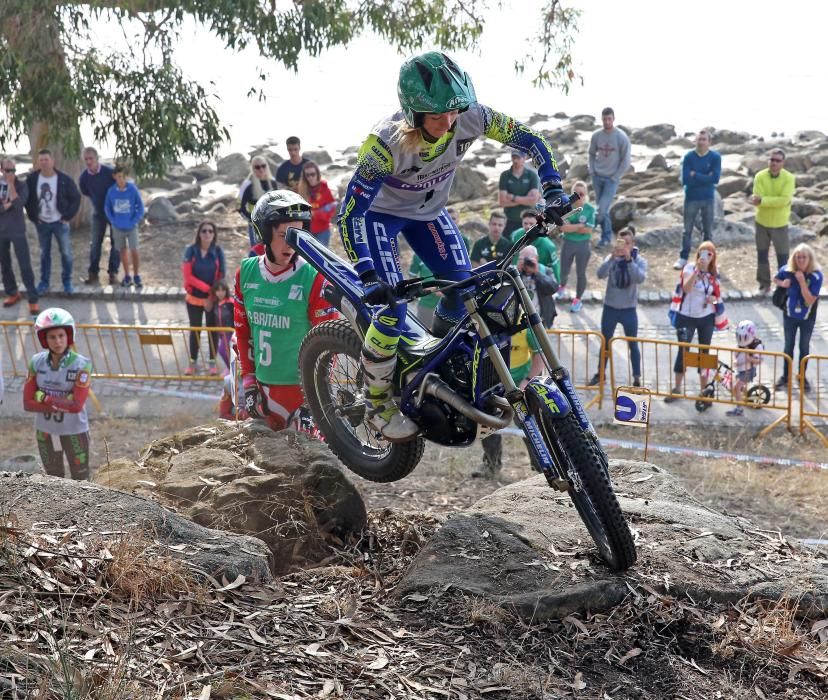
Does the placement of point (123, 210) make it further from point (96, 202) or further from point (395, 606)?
point (395, 606)

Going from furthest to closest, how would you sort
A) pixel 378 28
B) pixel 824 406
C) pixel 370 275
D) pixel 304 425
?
pixel 378 28
pixel 824 406
pixel 304 425
pixel 370 275

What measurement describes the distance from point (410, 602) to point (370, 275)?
1.61 meters

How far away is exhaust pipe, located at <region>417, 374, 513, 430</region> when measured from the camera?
537 cm

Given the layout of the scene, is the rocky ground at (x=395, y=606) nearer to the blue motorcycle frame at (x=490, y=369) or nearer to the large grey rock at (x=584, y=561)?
the large grey rock at (x=584, y=561)

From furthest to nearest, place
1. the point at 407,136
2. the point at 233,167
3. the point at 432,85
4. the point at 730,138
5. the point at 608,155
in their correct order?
the point at 730,138 → the point at 233,167 → the point at 608,155 → the point at 407,136 → the point at 432,85

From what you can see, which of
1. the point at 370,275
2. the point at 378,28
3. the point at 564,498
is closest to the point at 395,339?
the point at 370,275

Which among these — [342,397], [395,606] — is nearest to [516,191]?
[342,397]

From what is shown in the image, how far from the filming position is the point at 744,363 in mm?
11938

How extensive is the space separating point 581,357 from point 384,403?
7.83 m

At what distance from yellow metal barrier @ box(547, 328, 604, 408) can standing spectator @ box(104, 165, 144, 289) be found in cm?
651

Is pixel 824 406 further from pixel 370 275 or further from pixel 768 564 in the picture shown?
pixel 370 275

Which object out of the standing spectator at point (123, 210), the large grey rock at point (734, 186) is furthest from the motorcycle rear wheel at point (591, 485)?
the large grey rock at point (734, 186)

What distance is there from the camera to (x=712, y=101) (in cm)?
4303

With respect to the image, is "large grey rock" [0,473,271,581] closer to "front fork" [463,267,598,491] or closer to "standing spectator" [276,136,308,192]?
"front fork" [463,267,598,491]
